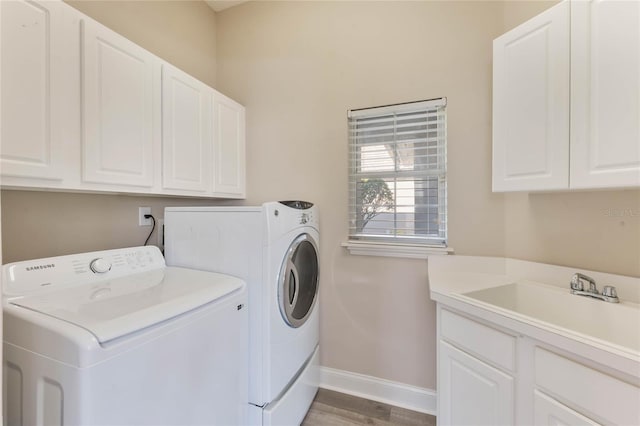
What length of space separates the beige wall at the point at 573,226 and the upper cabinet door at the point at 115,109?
214cm

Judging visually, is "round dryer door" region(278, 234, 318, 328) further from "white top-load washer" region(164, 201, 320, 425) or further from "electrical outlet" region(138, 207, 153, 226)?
"electrical outlet" region(138, 207, 153, 226)

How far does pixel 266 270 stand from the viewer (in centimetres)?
136

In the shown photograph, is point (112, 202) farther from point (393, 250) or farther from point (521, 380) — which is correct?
point (521, 380)

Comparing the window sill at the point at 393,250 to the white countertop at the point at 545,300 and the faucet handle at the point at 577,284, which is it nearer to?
the white countertop at the point at 545,300

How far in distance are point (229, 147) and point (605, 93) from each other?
2.12m

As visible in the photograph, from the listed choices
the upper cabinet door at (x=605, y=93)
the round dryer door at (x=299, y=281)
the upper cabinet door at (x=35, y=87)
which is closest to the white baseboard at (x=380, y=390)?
the round dryer door at (x=299, y=281)

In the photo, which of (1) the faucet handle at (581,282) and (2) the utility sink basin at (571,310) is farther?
(1) the faucet handle at (581,282)

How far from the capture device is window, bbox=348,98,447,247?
1.77 m

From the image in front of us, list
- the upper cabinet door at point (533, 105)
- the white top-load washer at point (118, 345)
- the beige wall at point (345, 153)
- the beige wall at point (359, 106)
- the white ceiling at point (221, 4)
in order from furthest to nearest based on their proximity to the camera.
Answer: the white ceiling at point (221, 4) < the beige wall at point (359, 106) < the beige wall at point (345, 153) < the upper cabinet door at point (533, 105) < the white top-load washer at point (118, 345)

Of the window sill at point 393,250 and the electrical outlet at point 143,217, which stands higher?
the electrical outlet at point 143,217

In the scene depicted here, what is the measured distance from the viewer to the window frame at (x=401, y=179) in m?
1.75

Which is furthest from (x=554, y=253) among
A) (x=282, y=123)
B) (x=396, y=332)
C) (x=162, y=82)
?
(x=162, y=82)

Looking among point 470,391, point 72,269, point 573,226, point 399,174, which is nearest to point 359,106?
point 399,174

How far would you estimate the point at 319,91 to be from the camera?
2039mm
